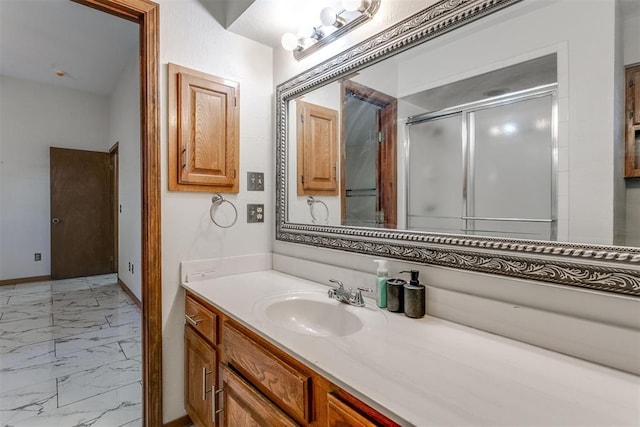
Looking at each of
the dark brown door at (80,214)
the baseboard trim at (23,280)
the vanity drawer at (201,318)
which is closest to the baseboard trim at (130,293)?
the dark brown door at (80,214)

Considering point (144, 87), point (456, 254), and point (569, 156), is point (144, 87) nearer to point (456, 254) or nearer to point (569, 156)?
point (456, 254)

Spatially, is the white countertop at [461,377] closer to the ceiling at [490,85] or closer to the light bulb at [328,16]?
the ceiling at [490,85]

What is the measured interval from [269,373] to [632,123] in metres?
1.16

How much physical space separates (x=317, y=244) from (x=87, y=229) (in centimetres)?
476

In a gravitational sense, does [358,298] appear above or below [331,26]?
below

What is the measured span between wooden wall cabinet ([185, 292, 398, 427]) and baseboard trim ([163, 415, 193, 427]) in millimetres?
101

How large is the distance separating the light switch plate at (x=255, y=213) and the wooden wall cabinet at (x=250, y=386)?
552 millimetres

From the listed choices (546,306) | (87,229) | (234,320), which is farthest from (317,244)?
(87,229)

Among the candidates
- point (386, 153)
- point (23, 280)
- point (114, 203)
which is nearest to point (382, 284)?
point (386, 153)

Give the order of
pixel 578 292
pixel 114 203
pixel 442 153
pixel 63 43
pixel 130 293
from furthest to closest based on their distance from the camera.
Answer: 1. pixel 114 203
2. pixel 130 293
3. pixel 63 43
4. pixel 442 153
5. pixel 578 292

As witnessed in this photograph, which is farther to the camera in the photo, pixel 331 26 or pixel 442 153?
pixel 331 26

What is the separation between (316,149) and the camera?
1.70 meters

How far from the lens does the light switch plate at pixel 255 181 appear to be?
1838mm

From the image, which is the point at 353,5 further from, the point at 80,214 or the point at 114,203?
the point at 80,214
